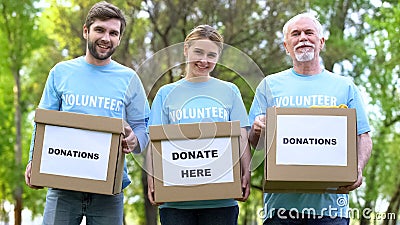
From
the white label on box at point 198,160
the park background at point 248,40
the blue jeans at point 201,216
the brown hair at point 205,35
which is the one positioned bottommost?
the blue jeans at point 201,216

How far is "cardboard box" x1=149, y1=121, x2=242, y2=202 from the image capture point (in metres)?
2.99

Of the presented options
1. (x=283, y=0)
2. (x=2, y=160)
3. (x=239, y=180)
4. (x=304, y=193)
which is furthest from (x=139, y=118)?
(x=2, y=160)

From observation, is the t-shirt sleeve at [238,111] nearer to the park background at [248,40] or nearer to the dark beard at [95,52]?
the dark beard at [95,52]

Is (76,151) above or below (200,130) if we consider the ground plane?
below

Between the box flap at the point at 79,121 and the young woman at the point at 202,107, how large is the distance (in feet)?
0.88

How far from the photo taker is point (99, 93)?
327 cm

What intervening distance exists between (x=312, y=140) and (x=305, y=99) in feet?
1.05

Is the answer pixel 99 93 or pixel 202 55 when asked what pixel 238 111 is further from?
pixel 99 93

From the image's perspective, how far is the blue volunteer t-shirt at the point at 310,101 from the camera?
3162 millimetres

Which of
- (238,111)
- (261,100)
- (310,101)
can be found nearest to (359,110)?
(310,101)

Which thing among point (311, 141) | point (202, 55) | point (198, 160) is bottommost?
point (198, 160)

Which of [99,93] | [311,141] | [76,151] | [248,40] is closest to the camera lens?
[311,141]

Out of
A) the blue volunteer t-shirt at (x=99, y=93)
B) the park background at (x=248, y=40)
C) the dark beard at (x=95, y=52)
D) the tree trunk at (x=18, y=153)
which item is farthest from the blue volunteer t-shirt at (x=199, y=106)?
the tree trunk at (x=18, y=153)

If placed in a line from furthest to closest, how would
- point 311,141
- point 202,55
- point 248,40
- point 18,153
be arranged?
1. point 18,153
2. point 248,40
3. point 202,55
4. point 311,141
